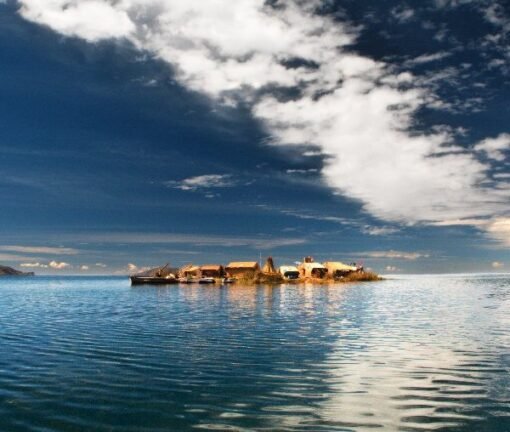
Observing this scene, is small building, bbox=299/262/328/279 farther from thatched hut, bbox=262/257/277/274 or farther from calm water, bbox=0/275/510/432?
calm water, bbox=0/275/510/432

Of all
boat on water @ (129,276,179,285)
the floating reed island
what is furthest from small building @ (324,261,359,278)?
boat on water @ (129,276,179,285)

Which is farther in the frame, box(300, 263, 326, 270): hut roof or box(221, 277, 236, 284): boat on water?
box(300, 263, 326, 270): hut roof

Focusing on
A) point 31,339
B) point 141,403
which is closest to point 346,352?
point 141,403

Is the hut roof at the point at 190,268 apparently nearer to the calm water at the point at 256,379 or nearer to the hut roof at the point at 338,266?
the hut roof at the point at 338,266

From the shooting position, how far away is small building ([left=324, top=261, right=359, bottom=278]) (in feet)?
511

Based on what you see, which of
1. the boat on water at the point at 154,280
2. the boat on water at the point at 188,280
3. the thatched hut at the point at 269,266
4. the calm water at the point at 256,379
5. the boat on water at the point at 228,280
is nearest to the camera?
the calm water at the point at 256,379

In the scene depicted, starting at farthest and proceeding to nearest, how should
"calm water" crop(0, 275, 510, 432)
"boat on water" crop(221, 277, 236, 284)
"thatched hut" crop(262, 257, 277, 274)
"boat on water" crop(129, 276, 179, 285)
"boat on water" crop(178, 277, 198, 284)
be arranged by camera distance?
"thatched hut" crop(262, 257, 277, 274), "boat on water" crop(129, 276, 179, 285), "boat on water" crop(178, 277, 198, 284), "boat on water" crop(221, 277, 236, 284), "calm water" crop(0, 275, 510, 432)

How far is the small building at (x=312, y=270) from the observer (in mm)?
151625

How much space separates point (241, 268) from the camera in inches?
5733

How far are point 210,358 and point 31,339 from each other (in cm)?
→ 1421

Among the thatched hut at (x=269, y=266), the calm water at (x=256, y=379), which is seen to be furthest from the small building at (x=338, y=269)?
the calm water at (x=256, y=379)

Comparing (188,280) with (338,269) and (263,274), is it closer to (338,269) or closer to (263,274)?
(263,274)

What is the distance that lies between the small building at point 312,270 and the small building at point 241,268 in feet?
57.7

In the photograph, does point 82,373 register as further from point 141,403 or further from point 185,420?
point 185,420
